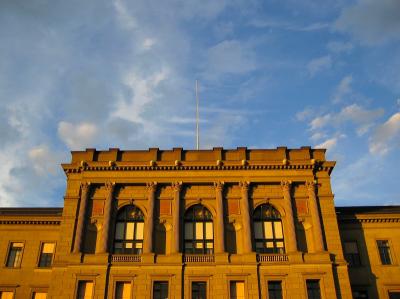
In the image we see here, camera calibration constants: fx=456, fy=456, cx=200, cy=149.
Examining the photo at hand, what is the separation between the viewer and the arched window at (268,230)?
140 feet

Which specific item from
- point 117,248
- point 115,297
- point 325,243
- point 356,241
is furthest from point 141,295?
point 356,241

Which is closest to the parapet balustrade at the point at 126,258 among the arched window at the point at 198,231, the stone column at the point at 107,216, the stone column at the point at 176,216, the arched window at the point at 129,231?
the stone column at the point at 107,216

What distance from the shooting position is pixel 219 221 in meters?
42.8

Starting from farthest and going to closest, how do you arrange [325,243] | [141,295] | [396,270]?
1. [396,270]
2. [325,243]
3. [141,295]

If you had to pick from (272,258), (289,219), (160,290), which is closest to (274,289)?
(272,258)

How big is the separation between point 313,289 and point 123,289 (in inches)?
652

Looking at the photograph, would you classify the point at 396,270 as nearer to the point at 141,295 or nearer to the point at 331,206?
the point at 331,206

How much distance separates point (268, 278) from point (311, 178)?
36.7ft

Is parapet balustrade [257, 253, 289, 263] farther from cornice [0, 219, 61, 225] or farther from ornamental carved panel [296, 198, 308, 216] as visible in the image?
cornice [0, 219, 61, 225]

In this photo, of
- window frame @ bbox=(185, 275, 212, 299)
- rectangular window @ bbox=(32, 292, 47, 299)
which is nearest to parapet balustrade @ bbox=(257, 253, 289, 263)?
window frame @ bbox=(185, 275, 212, 299)

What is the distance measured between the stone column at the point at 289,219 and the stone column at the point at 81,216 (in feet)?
62.7

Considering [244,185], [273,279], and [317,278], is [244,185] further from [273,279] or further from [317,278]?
[317,278]

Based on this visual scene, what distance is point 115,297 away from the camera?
129 ft

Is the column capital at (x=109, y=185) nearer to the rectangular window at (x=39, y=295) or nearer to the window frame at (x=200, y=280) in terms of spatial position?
the window frame at (x=200, y=280)
